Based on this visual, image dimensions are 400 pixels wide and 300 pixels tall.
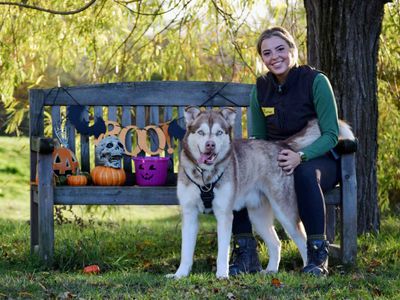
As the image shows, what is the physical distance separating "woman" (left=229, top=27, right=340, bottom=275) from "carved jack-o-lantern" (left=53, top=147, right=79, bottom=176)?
4.26 feet

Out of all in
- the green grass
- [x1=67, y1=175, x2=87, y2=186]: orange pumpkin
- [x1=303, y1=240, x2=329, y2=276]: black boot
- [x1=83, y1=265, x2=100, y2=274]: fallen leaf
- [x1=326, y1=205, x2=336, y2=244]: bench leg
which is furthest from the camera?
[x1=326, y1=205, x2=336, y2=244]: bench leg

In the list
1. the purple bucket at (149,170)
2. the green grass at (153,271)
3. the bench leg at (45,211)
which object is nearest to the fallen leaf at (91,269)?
the green grass at (153,271)

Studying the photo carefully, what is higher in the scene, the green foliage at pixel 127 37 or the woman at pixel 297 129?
the green foliage at pixel 127 37

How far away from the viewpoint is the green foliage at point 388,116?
8102 mm

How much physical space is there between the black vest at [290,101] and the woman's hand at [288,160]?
0.29 meters

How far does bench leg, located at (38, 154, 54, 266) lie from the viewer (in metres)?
5.39

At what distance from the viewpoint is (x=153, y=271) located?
5398 millimetres

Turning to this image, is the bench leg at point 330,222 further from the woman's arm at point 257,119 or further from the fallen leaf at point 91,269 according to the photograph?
the fallen leaf at point 91,269

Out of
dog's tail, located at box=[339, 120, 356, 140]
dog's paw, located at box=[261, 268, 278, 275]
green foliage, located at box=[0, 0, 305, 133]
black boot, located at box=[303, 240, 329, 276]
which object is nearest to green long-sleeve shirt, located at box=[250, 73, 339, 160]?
dog's tail, located at box=[339, 120, 356, 140]

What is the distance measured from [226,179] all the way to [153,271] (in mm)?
948

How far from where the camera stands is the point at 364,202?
6559 millimetres

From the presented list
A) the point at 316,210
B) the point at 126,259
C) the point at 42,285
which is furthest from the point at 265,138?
the point at 42,285

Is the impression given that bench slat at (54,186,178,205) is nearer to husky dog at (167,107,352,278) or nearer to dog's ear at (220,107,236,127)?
husky dog at (167,107,352,278)

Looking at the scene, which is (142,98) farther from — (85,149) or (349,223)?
(349,223)
